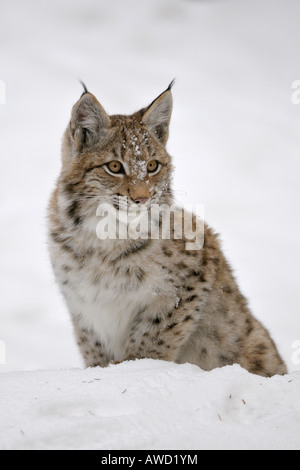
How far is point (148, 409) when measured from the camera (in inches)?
117

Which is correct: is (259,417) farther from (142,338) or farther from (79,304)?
(79,304)

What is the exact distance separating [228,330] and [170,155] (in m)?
1.72

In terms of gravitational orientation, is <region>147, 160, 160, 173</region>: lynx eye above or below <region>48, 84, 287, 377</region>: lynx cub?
above

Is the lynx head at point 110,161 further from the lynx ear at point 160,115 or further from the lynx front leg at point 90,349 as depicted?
the lynx front leg at point 90,349

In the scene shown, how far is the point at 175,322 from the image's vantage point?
4504mm

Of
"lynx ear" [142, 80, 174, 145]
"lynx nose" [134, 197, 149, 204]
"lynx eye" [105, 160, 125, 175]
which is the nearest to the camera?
"lynx nose" [134, 197, 149, 204]

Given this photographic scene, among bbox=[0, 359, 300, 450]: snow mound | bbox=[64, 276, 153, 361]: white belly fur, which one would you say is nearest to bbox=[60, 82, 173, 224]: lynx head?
bbox=[64, 276, 153, 361]: white belly fur

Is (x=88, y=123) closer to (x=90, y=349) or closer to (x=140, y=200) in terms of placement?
(x=140, y=200)

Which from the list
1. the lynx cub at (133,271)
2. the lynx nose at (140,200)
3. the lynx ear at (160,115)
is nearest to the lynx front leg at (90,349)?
the lynx cub at (133,271)

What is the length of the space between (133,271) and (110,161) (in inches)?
37.6

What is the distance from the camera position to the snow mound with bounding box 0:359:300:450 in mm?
2619

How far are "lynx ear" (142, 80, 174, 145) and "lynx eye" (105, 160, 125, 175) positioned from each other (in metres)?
0.61

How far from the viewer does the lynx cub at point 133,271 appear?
4500 millimetres

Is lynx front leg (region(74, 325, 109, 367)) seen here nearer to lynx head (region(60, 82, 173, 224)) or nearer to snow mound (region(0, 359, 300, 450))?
lynx head (region(60, 82, 173, 224))
